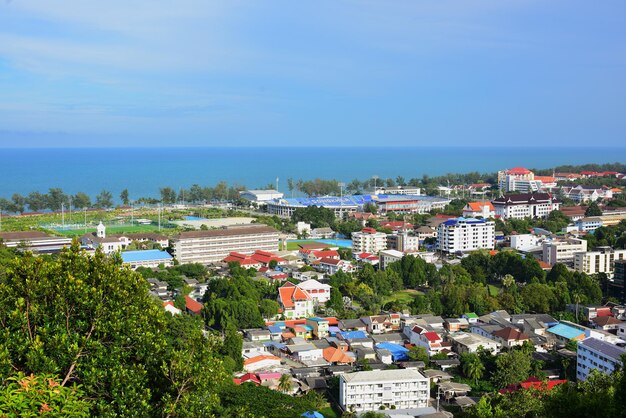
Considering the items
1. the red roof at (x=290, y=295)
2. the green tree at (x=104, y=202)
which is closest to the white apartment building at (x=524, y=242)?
the red roof at (x=290, y=295)

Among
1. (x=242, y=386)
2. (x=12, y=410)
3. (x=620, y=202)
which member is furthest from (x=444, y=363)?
(x=620, y=202)

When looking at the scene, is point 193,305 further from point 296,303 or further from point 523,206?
point 523,206

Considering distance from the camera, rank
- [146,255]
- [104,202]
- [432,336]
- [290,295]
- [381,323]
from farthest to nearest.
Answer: [104,202] < [146,255] < [290,295] < [381,323] < [432,336]

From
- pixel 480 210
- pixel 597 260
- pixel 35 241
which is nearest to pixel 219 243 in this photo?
pixel 35 241

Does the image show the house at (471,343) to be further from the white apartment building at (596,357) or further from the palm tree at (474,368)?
the white apartment building at (596,357)

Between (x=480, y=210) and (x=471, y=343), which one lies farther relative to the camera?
(x=480, y=210)

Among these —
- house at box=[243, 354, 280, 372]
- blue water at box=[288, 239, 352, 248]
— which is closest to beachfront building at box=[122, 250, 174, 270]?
blue water at box=[288, 239, 352, 248]

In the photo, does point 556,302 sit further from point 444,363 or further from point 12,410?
point 12,410
